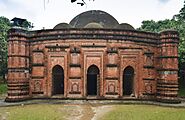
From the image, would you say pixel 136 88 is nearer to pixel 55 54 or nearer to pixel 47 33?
pixel 55 54

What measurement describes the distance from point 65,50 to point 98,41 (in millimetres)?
2260

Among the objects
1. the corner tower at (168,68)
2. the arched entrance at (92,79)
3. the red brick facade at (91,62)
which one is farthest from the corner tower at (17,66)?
the corner tower at (168,68)

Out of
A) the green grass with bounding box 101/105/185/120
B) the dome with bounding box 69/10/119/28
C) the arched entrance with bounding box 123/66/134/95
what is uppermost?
the dome with bounding box 69/10/119/28

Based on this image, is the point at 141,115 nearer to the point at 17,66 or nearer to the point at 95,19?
the point at 17,66

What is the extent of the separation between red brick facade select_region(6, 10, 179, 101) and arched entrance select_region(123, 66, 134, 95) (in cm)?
7

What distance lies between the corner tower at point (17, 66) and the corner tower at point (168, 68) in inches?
362

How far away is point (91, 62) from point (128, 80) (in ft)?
10.6

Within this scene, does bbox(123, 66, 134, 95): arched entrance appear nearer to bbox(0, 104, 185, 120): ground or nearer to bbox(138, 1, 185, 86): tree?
bbox(0, 104, 185, 120): ground

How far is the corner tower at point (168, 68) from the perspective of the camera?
18.2m

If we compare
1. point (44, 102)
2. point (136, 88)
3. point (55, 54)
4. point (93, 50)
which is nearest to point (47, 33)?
point (55, 54)

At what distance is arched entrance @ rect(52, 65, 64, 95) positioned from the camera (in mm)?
18828

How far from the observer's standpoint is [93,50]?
59.6ft

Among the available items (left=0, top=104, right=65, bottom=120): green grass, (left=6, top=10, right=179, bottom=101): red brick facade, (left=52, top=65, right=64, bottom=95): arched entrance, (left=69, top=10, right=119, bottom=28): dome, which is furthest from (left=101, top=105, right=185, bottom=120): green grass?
(left=69, top=10, right=119, bottom=28): dome

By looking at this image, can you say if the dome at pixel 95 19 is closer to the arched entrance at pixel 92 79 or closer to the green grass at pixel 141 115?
the arched entrance at pixel 92 79
